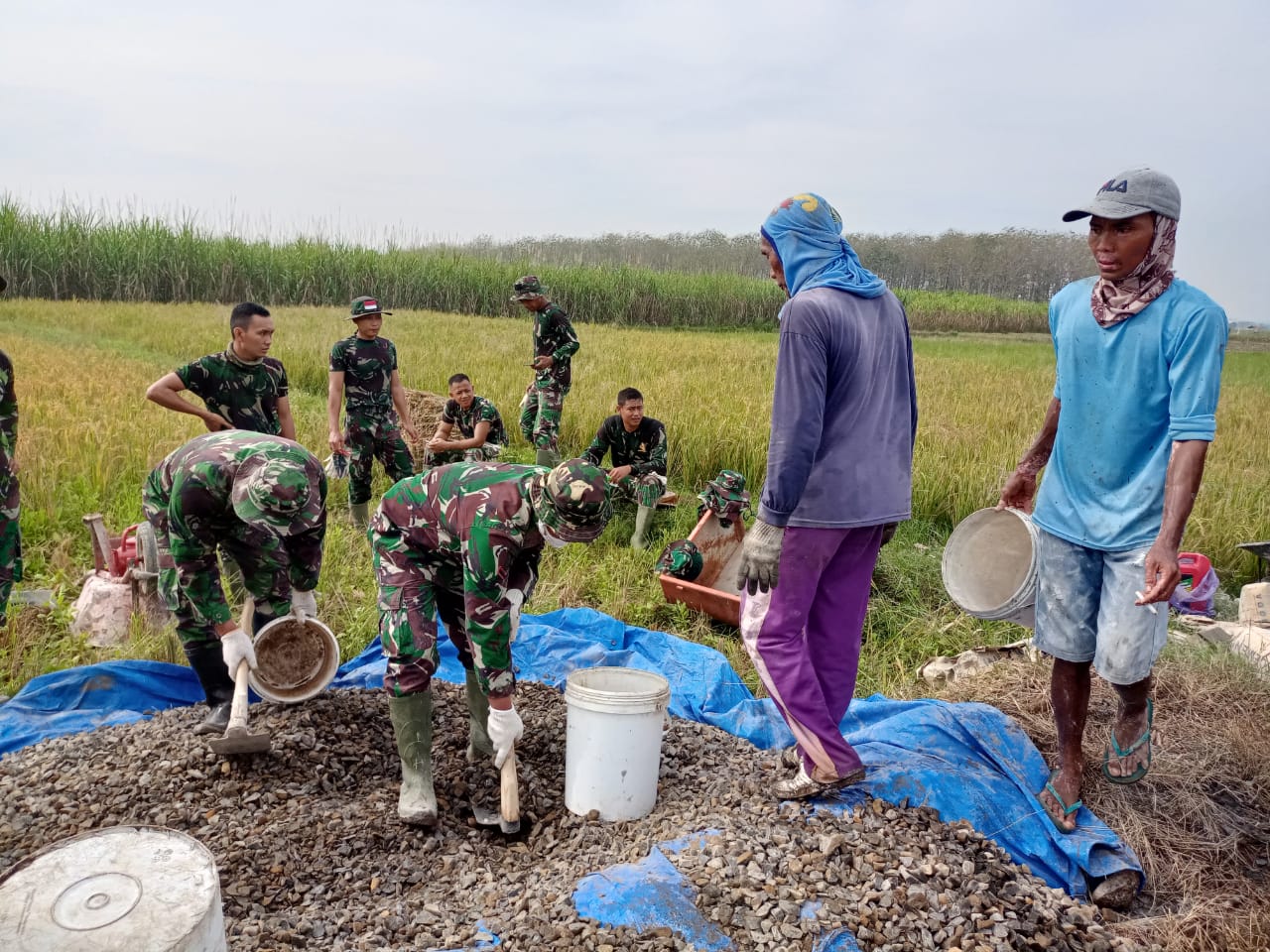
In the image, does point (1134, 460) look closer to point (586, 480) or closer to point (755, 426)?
point (586, 480)

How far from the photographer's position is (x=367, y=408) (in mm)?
6312

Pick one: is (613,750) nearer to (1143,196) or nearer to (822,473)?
(822,473)

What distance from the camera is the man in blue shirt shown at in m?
2.57

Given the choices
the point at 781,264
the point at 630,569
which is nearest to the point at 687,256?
the point at 630,569

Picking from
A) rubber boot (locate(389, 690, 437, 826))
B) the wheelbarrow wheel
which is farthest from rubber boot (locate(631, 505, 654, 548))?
rubber boot (locate(389, 690, 437, 826))

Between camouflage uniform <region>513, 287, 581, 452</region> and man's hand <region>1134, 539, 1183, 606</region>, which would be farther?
camouflage uniform <region>513, 287, 581, 452</region>

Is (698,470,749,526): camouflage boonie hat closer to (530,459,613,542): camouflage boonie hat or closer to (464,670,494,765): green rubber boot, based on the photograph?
(464,670,494,765): green rubber boot

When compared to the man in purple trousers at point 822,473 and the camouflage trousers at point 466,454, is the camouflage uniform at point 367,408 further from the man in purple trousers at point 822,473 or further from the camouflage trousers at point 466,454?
the man in purple trousers at point 822,473

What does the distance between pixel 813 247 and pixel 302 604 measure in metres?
2.60

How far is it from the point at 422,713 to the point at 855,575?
5.31 feet

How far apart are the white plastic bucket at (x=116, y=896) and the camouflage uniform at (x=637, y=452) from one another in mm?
4583

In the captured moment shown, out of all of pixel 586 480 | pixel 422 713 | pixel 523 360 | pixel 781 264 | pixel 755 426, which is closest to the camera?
pixel 586 480

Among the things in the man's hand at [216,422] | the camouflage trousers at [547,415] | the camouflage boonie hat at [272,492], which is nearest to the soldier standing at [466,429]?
the camouflage trousers at [547,415]

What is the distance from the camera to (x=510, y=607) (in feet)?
9.89
